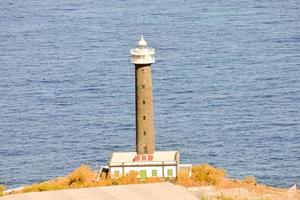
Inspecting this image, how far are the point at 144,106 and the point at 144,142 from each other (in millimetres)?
2945

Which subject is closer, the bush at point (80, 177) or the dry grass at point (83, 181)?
the dry grass at point (83, 181)

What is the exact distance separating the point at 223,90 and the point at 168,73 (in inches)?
603

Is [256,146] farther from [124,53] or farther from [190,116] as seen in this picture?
[124,53]

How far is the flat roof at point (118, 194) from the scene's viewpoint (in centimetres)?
8675

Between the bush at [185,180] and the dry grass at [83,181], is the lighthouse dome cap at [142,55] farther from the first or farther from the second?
the bush at [185,180]

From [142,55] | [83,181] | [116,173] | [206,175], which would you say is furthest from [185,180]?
[142,55]

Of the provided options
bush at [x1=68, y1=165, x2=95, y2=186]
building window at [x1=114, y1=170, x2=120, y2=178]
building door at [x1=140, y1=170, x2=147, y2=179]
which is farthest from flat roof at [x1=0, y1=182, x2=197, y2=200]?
bush at [x1=68, y1=165, x2=95, y2=186]

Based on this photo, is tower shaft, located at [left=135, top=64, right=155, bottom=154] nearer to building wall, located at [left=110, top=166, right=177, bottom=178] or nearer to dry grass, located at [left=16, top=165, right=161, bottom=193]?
building wall, located at [left=110, top=166, right=177, bottom=178]

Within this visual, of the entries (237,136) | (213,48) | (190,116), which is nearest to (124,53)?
(213,48)

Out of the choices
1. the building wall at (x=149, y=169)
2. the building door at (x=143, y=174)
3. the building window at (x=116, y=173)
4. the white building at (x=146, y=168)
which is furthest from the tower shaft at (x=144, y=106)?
the building window at (x=116, y=173)

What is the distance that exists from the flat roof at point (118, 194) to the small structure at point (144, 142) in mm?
8050

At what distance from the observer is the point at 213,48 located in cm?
19738

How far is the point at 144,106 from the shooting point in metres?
100

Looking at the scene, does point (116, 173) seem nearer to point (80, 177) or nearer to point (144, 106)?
point (80, 177)
